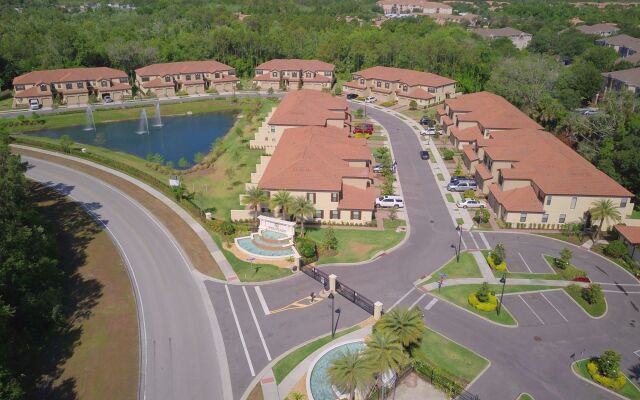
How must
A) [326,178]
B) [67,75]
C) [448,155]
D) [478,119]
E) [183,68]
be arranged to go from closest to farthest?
[326,178] → [448,155] → [478,119] → [67,75] → [183,68]

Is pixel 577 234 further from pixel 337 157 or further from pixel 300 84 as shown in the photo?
pixel 300 84

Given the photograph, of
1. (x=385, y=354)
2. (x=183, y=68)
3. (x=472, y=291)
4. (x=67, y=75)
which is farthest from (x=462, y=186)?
(x=67, y=75)

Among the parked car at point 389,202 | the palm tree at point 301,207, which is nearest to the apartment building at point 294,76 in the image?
the parked car at point 389,202

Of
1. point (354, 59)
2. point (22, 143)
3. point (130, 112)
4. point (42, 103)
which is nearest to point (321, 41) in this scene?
point (354, 59)

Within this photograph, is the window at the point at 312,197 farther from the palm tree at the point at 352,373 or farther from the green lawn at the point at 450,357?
the palm tree at the point at 352,373

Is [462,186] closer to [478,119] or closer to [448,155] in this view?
[448,155]

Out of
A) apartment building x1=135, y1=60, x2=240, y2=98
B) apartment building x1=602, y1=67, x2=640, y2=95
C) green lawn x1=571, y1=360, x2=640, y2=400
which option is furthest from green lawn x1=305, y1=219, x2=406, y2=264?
apartment building x1=135, y1=60, x2=240, y2=98
